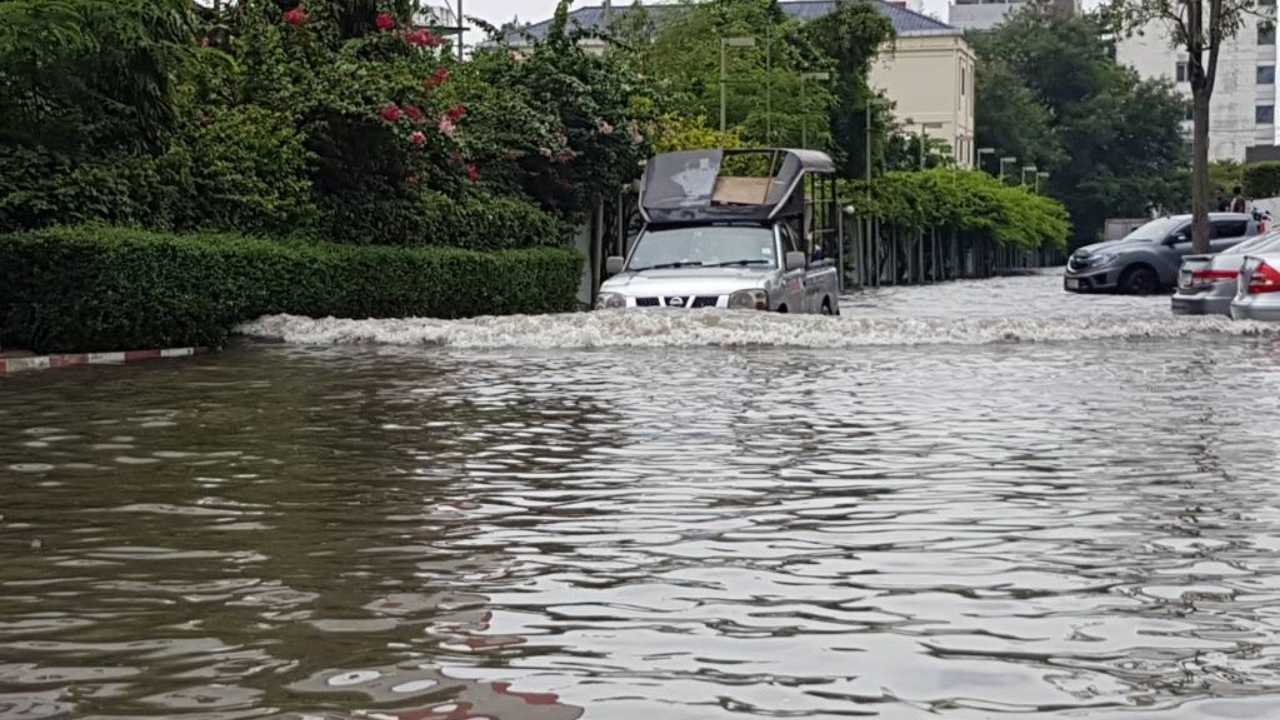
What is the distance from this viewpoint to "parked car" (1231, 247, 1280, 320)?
948 inches

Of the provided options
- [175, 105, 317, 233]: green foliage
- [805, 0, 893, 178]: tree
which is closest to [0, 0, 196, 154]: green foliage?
[175, 105, 317, 233]: green foliage

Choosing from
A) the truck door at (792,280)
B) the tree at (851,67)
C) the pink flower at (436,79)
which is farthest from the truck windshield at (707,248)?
the tree at (851,67)

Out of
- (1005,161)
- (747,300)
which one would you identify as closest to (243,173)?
(747,300)

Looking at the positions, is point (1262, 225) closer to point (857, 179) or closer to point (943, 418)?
point (857, 179)

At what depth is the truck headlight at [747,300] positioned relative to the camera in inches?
947

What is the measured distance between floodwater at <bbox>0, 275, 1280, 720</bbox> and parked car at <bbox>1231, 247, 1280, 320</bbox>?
7298 millimetres

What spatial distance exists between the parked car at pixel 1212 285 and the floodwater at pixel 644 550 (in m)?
9.98

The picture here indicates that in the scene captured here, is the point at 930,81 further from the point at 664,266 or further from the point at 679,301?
the point at 679,301

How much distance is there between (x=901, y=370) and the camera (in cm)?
1877

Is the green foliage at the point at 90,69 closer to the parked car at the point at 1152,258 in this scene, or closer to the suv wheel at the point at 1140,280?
the parked car at the point at 1152,258

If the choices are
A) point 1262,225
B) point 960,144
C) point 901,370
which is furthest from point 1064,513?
point 960,144

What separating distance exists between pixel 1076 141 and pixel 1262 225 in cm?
7294

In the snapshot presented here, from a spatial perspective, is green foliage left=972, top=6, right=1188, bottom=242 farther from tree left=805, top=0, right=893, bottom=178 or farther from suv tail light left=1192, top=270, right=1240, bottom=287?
suv tail light left=1192, top=270, right=1240, bottom=287

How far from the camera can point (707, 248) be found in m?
26.4
